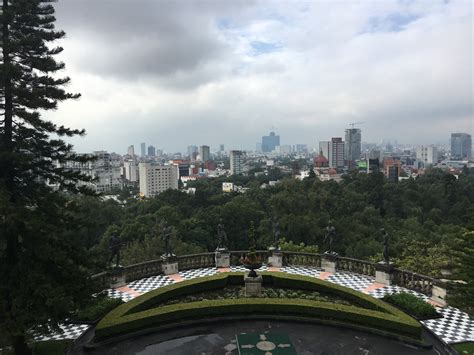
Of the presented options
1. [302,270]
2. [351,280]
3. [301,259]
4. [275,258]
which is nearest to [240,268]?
[275,258]

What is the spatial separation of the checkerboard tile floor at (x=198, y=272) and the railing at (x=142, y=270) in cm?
167

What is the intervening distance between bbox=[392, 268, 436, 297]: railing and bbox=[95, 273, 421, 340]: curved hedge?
5.24m

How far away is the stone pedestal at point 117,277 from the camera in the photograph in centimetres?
2205

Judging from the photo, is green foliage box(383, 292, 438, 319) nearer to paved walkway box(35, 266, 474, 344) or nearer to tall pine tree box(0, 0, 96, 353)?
paved walkway box(35, 266, 474, 344)

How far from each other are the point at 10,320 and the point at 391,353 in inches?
518

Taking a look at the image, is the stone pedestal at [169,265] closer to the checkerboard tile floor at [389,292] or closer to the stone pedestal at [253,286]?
the stone pedestal at [253,286]


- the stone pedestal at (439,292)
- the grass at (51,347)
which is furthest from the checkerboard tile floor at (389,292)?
the grass at (51,347)

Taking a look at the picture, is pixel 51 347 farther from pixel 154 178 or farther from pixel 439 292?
pixel 154 178

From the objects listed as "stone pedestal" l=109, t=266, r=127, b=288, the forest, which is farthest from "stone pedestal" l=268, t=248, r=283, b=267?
"stone pedestal" l=109, t=266, r=127, b=288

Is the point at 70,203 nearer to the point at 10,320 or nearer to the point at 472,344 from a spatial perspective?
the point at 10,320

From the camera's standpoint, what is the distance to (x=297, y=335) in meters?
15.2

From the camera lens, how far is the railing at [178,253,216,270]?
2556 centimetres

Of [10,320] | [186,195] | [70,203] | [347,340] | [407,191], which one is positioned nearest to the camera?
[10,320]

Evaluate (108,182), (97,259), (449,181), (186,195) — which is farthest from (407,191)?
(108,182)
